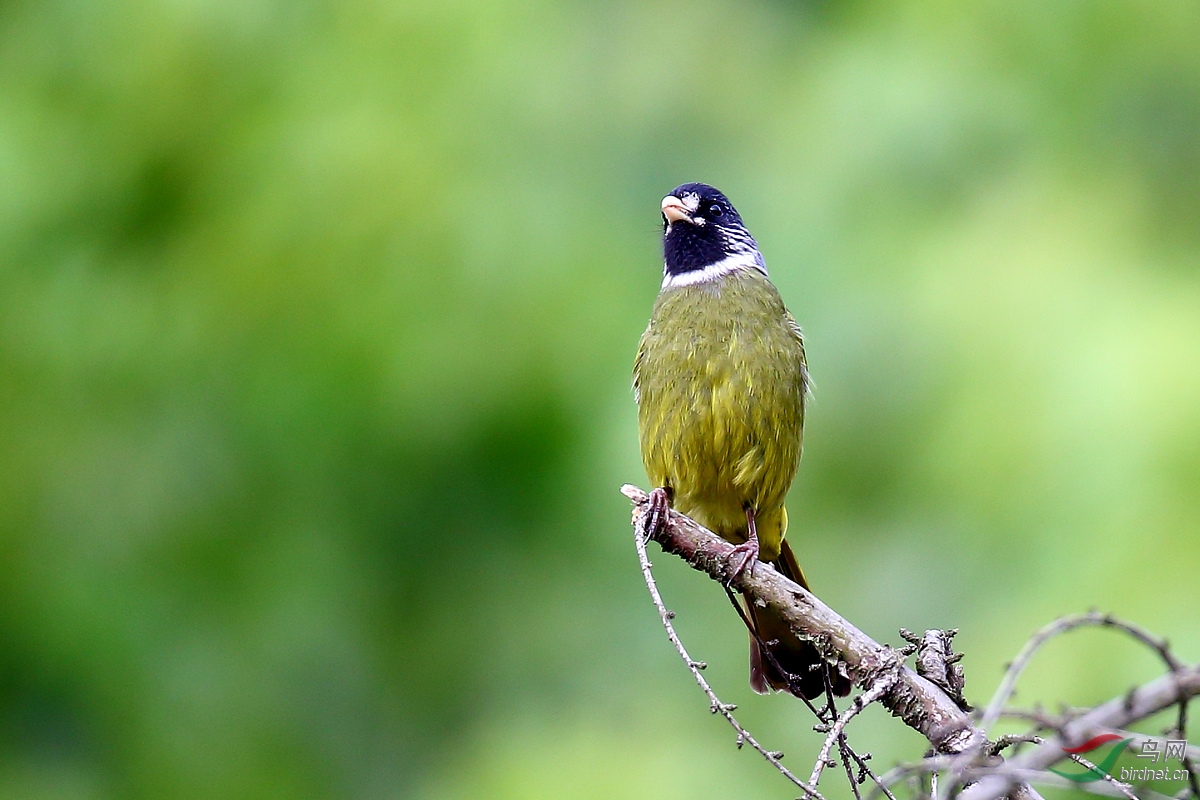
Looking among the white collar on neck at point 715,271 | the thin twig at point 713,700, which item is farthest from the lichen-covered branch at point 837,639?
the white collar on neck at point 715,271

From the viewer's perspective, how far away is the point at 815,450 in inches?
218

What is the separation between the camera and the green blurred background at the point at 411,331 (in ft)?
18.8

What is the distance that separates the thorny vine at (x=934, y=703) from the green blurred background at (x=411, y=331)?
232 centimetres

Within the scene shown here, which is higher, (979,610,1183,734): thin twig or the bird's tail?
the bird's tail

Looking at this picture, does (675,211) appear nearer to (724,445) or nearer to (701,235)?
(701,235)

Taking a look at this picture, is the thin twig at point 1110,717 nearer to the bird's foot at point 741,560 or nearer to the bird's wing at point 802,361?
the bird's foot at point 741,560

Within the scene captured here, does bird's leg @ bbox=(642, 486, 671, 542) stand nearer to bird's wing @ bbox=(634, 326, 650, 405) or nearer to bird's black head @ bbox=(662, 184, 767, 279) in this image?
bird's wing @ bbox=(634, 326, 650, 405)

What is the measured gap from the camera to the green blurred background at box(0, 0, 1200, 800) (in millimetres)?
5719

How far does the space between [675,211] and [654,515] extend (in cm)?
141

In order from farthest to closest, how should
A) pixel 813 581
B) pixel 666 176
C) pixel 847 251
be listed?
pixel 666 176, pixel 847 251, pixel 813 581

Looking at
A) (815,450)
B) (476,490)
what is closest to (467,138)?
(476,490)

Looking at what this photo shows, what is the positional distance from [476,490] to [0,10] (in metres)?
3.60

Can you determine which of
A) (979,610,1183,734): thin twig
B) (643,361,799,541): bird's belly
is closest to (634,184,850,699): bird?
(643,361,799,541): bird's belly

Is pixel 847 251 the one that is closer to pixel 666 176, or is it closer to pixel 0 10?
pixel 666 176
